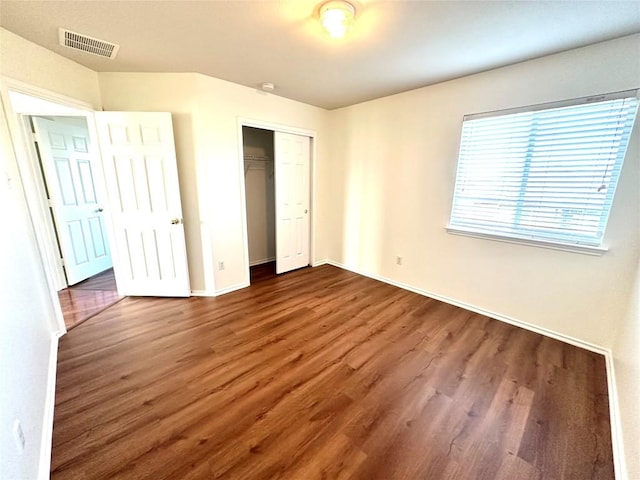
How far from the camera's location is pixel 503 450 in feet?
4.69

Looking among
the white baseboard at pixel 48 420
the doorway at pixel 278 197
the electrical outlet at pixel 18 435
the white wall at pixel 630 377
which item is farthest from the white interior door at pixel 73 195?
the white wall at pixel 630 377

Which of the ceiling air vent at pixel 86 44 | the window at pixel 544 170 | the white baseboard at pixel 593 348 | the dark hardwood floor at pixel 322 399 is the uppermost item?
the ceiling air vent at pixel 86 44

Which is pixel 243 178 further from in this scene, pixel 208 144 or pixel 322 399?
pixel 322 399

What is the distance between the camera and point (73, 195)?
3459 mm

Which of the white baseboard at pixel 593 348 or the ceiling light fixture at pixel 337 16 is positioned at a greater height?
the ceiling light fixture at pixel 337 16

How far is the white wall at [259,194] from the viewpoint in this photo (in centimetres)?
404

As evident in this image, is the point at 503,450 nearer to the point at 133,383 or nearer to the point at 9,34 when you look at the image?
the point at 133,383

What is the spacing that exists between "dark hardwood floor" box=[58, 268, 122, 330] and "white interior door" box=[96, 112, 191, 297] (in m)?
0.27

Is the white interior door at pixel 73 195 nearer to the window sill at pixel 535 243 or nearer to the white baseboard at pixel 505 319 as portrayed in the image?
the white baseboard at pixel 505 319

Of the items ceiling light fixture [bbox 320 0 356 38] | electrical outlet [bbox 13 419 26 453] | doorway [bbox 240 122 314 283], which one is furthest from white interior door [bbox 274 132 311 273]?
electrical outlet [bbox 13 419 26 453]

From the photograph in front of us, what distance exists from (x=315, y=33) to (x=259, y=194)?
104 inches

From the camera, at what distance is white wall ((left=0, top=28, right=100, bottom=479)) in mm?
1152

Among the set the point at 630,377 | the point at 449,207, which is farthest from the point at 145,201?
the point at 630,377

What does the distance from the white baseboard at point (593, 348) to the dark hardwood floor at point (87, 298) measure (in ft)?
10.6
